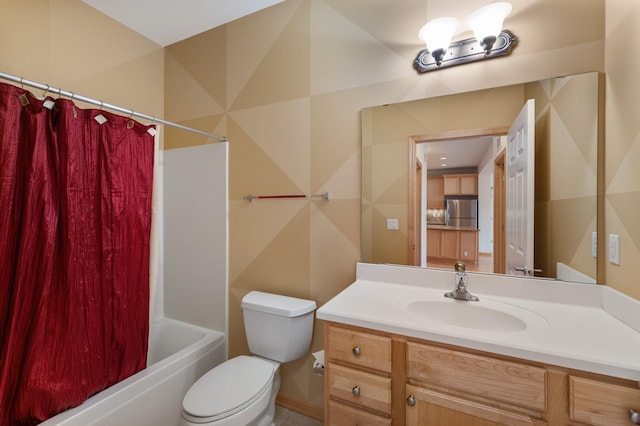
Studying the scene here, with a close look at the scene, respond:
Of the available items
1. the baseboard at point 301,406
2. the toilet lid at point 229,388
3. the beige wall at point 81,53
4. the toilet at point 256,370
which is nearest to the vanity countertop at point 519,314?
the toilet at point 256,370

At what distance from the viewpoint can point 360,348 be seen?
42.4 inches

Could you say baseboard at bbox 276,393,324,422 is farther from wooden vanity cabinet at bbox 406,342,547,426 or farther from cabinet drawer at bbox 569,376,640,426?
cabinet drawer at bbox 569,376,640,426

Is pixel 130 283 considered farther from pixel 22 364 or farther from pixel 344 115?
pixel 344 115

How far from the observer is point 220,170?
2082 mm

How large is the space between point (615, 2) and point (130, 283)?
258cm

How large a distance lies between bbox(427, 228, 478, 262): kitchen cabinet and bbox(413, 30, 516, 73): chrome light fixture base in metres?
0.87

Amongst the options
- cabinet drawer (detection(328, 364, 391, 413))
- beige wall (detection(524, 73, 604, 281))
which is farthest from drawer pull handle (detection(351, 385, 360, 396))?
beige wall (detection(524, 73, 604, 281))

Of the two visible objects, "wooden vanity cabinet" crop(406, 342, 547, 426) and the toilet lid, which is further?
the toilet lid

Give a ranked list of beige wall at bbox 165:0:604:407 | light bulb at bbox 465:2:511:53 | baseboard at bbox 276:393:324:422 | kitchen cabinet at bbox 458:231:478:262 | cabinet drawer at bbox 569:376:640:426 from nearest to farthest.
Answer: cabinet drawer at bbox 569:376:640:426 < light bulb at bbox 465:2:511:53 < beige wall at bbox 165:0:604:407 < kitchen cabinet at bbox 458:231:478:262 < baseboard at bbox 276:393:324:422

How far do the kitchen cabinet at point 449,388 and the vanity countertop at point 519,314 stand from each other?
0.04 meters

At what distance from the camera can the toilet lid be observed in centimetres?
124

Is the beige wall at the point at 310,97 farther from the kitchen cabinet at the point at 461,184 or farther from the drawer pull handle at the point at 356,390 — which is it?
the drawer pull handle at the point at 356,390

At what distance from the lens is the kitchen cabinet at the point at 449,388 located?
0.77 metres

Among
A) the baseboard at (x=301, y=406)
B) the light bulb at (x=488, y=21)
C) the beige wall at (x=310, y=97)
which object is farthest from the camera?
the baseboard at (x=301, y=406)
